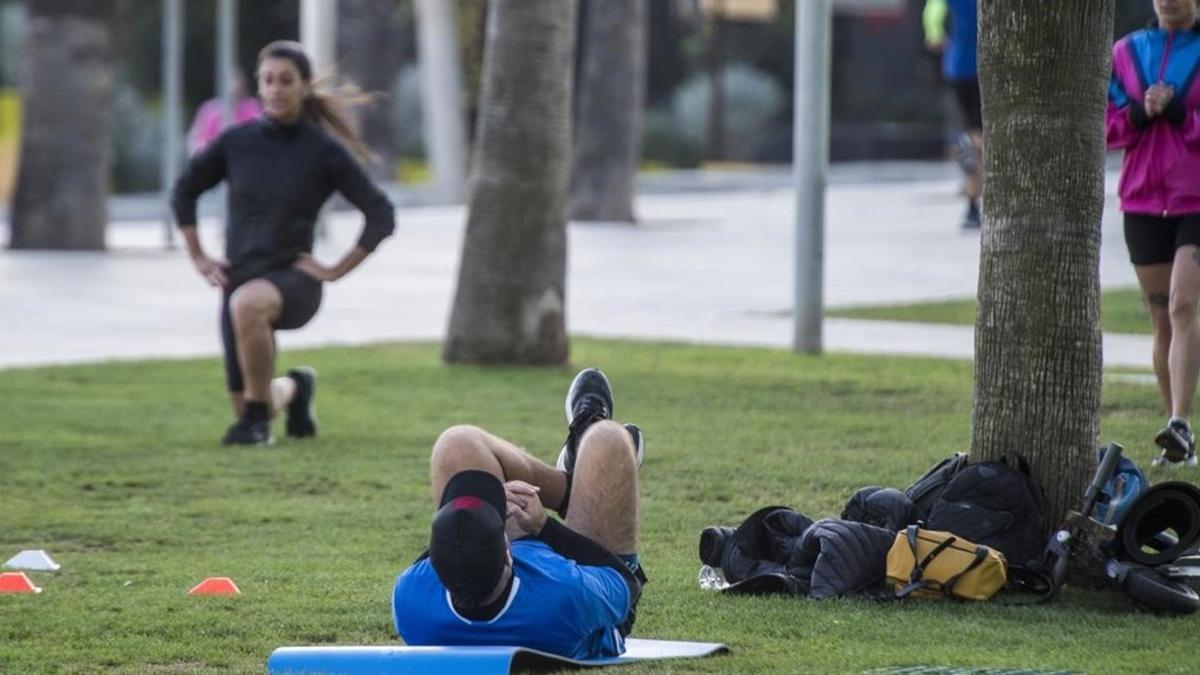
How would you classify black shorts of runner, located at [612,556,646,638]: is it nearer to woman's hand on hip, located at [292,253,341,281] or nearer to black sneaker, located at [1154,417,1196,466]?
black sneaker, located at [1154,417,1196,466]

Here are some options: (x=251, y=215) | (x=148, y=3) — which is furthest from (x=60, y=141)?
(x=148, y=3)

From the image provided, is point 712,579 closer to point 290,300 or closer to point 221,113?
point 290,300

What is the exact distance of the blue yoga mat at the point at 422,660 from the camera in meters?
5.44

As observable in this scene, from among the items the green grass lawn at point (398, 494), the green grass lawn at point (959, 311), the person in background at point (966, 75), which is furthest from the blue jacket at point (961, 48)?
the green grass lawn at point (398, 494)

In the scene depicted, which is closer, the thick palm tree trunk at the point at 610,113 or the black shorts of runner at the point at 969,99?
the black shorts of runner at the point at 969,99

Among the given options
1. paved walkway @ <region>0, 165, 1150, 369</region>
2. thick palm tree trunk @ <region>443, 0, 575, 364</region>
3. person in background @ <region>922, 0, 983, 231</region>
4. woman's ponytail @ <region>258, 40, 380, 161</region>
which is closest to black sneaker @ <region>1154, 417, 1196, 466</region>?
paved walkway @ <region>0, 165, 1150, 369</region>

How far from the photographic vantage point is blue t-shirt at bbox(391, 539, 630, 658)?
5.57 m

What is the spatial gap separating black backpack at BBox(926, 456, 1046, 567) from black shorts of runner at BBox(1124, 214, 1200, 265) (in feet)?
8.34

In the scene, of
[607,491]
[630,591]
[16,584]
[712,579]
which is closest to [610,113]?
[16,584]

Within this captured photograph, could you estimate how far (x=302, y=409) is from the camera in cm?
1072

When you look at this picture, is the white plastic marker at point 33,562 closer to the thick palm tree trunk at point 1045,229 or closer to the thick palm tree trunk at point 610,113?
the thick palm tree trunk at point 1045,229

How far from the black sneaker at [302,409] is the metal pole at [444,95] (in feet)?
64.2

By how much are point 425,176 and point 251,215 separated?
3216 cm

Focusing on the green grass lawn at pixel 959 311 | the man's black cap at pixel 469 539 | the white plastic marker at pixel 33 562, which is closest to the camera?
the man's black cap at pixel 469 539
